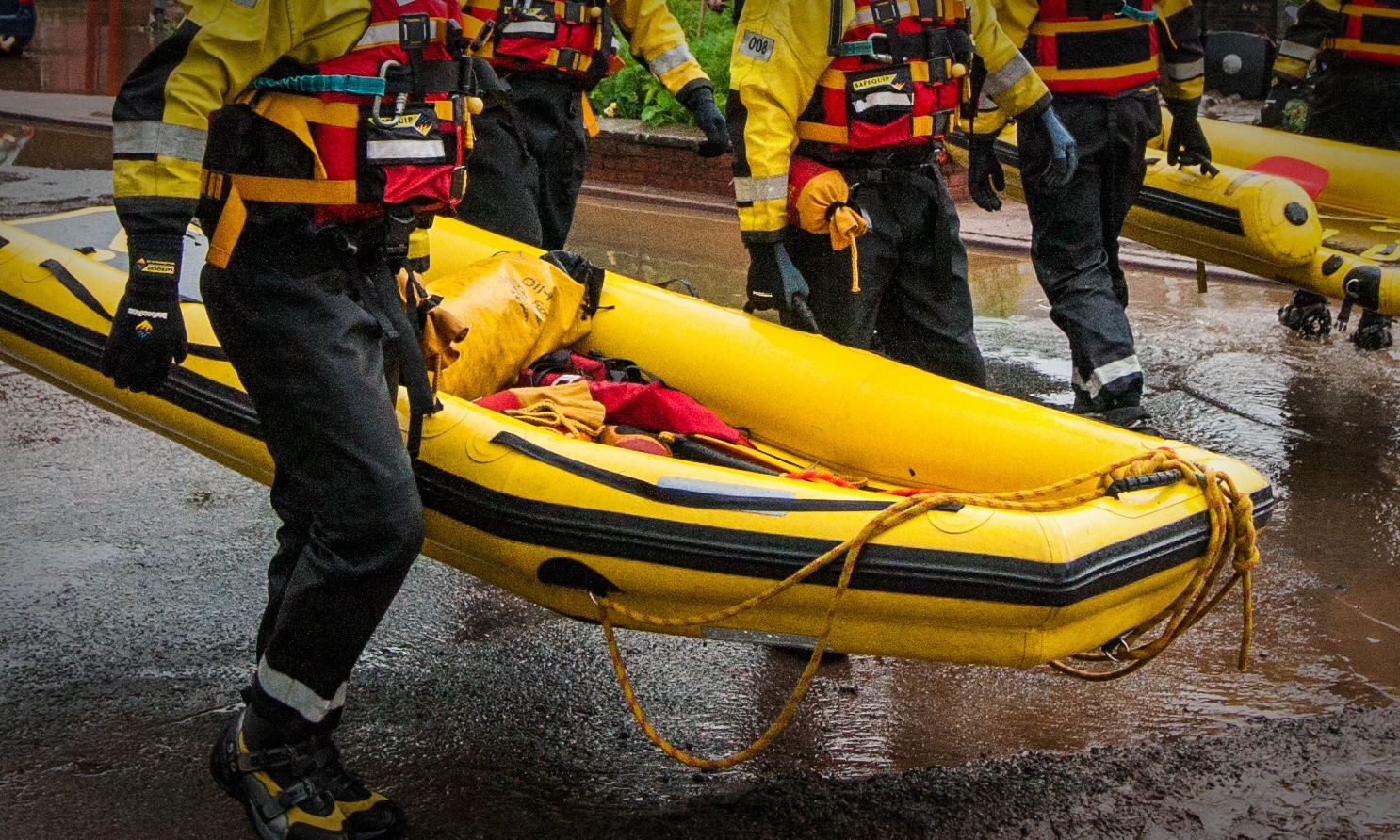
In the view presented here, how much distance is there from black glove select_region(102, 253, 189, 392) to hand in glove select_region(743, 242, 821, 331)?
182cm

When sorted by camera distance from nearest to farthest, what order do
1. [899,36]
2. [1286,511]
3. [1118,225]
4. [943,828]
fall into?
[943,828], [899,36], [1286,511], [1118,225]

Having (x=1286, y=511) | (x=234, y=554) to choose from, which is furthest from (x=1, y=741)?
(x=1286, y=511)

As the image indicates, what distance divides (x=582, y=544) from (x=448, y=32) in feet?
3.50

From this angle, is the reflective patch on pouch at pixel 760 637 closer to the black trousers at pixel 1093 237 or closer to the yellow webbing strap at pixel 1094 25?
the black trousers at pixel 1093 237

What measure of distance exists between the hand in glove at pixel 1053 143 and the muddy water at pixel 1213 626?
1263 mm

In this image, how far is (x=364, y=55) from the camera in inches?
107

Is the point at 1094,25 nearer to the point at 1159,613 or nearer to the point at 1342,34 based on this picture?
the point at 1342,34

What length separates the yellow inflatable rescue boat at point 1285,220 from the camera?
552 centimetres

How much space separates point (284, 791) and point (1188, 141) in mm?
4276

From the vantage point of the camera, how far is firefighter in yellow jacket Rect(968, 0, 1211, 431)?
4777 millimetres

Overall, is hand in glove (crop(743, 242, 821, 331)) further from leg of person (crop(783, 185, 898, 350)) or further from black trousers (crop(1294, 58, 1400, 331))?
black trousers (crop(1294, 58, 1400, 331))

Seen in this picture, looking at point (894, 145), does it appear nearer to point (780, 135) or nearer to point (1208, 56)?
point (780, 135)

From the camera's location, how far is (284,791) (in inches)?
110

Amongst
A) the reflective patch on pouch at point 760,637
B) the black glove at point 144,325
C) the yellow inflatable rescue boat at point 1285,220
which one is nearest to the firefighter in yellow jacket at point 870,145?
the reflective patch on pouch at point 760,637
